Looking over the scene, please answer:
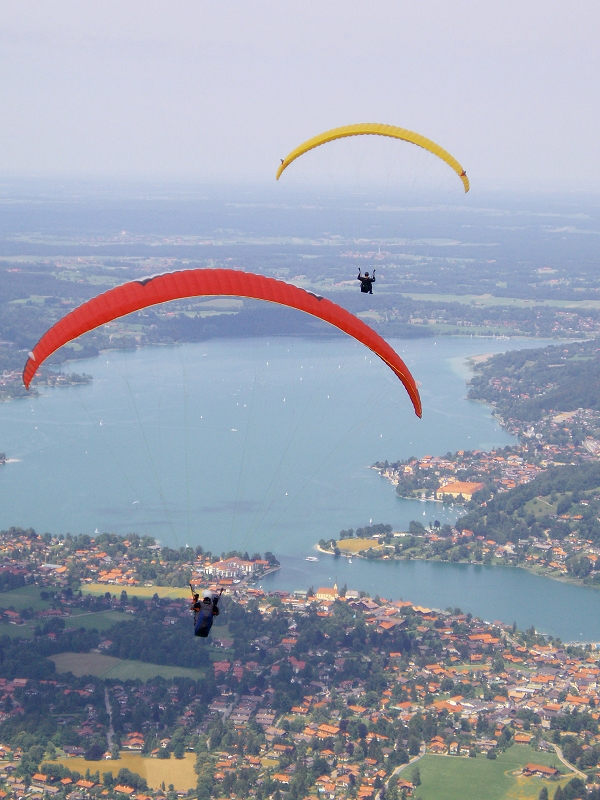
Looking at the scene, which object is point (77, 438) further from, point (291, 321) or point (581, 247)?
point (581, 247)

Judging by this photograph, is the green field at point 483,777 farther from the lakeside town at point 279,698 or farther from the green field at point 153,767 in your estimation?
the green field at point 153,767

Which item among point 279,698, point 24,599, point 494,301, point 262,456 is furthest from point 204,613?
point 494,301

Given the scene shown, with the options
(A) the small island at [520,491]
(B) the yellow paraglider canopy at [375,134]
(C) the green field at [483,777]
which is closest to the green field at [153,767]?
(C) the green field at [483,777]

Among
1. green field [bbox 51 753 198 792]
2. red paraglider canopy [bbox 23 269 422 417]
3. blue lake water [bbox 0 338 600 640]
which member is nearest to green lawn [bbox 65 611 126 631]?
blue lake water [bbox 0 338 600 640]

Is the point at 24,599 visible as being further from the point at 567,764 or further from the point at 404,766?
the point at 567,764

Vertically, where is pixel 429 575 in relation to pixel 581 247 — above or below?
below

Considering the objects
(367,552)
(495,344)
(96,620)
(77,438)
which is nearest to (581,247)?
(495,344)

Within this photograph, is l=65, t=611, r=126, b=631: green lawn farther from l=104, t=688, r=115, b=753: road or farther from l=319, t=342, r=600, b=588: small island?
l=319, t=342, r=600, b=588: small island
